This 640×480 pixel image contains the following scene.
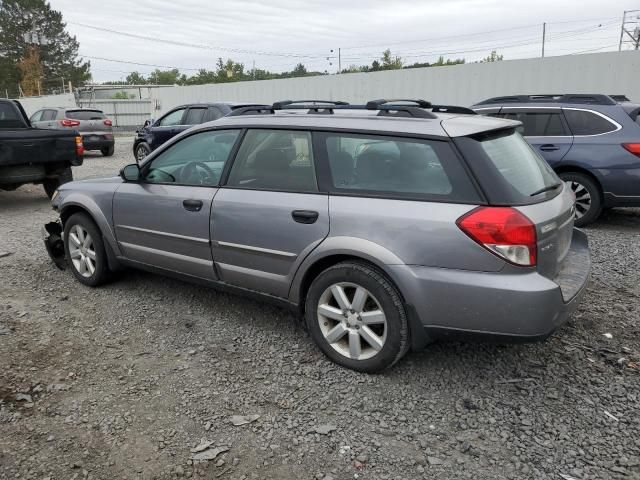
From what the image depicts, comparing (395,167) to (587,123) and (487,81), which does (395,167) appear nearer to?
(587,123)

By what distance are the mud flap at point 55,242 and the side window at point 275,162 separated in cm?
→ 260

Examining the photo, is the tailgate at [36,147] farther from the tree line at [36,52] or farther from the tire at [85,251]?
the tree line at [36,52]

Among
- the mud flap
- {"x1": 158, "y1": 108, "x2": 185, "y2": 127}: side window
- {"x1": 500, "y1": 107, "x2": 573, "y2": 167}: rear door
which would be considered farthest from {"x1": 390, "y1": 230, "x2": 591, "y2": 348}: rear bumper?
{"x1": 158, "y1": 108, "x2": 185, "y2": 127}: side window

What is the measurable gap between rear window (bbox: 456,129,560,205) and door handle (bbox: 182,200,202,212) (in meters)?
1.90

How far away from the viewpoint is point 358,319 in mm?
3152

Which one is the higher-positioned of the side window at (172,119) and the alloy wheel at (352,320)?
the side window at (172,119)

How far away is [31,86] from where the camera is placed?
181 feet

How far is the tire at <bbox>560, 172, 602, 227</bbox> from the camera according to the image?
664 cm

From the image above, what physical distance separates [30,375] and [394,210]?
2519 millimetres

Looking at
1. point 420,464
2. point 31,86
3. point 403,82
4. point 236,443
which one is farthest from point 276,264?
point 31,86

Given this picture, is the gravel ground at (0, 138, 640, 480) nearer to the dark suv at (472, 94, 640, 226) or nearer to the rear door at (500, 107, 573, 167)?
the dark suv at (472, 94, 640, 226)

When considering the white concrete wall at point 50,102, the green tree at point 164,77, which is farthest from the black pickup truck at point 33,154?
the green tree at point 164,77

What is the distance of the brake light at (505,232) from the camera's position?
268 cm

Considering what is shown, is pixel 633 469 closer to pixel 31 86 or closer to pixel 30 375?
pixel 30 375
